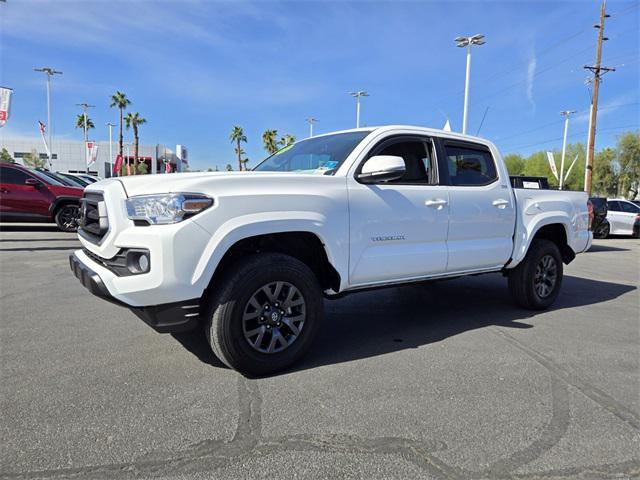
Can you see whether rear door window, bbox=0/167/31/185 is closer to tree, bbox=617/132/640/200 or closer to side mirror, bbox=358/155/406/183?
side mirror, bbox=358/155/406/183

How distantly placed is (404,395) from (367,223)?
139 cm

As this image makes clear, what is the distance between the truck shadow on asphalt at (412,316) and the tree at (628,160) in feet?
185

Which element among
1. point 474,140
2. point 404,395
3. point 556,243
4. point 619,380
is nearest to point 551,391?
point 619,380

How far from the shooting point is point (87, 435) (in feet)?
8.37

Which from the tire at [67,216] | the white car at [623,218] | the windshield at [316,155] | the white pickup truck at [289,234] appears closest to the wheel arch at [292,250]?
the white pickup truck at [289,234]

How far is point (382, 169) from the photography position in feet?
12.1

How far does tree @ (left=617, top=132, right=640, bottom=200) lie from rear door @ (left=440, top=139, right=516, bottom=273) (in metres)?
59.4

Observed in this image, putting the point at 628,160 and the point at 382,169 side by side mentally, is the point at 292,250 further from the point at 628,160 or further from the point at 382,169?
the point at 628,160

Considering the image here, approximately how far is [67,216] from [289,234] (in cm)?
1019

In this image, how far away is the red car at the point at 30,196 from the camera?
36.5 ft

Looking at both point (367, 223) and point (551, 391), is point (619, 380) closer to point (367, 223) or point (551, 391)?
point (551, 391)

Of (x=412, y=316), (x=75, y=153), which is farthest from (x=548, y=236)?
(x=75, y=153)

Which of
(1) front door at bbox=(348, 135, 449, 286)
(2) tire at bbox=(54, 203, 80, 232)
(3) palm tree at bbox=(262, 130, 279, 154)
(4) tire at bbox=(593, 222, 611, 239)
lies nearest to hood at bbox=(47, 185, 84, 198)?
(2) tire at bbox=(54, 203, 80, 232)

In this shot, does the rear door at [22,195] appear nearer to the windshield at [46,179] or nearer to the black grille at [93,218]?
the windshield at [46,179]
